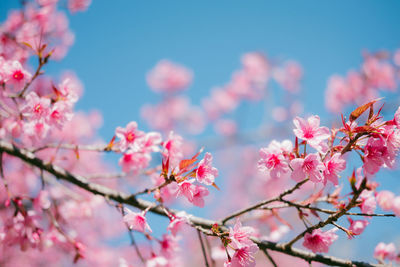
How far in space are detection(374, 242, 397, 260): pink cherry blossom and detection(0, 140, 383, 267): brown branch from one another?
1.97 feet

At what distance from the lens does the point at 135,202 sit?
74.5 inches

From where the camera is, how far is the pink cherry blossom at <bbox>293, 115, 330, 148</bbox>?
143cm

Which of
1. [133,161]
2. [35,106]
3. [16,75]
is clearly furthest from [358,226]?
[16,75]

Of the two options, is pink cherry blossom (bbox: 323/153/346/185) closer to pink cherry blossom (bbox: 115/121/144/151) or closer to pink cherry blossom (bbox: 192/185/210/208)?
pink cherry blossom (bbox: 192/185/210/208)

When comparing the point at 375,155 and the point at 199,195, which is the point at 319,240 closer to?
the point at 375,155

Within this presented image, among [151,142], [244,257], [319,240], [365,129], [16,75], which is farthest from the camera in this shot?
[151,142]

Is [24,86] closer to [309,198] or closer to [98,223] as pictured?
[309,198]

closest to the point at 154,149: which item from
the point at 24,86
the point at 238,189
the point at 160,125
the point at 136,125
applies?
the point at 136,125

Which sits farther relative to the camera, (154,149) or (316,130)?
(154,149)

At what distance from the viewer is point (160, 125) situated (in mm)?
9156

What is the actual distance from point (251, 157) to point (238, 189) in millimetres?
1433

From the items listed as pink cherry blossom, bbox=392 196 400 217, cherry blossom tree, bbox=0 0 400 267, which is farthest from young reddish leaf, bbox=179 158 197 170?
pink cherry blossom, bbox=392 196 400 217

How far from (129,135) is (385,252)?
198cm

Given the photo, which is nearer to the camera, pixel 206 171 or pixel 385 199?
pixel 206 171
